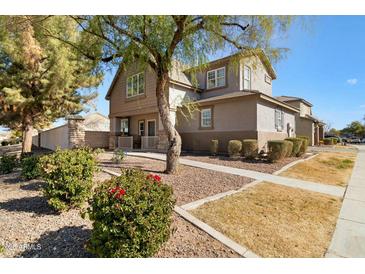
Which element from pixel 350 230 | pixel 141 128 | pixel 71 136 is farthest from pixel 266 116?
pixel 71 136

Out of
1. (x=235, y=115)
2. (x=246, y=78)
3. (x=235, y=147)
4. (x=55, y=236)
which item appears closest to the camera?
(x=55, y=236)

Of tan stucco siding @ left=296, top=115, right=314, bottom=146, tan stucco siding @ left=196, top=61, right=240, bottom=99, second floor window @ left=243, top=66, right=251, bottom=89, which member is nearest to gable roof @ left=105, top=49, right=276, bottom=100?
tan stucco siding @ left=196, top=61, right=240, bottom=99

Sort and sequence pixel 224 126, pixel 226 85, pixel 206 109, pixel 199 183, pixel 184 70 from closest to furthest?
pixel 199 183 < pixel 184 70 < pixel 224 126 < pixel 206 109 < pixel 226 85

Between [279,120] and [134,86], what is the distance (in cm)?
1195

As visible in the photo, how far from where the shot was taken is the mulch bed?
9.88 ft

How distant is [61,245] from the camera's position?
3.15m

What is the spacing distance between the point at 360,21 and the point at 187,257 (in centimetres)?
664

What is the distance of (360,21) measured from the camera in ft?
16.9

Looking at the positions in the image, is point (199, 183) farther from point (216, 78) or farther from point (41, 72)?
point (216, 78)

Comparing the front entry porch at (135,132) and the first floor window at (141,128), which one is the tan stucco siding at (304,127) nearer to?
the front entry porch at (135,132)

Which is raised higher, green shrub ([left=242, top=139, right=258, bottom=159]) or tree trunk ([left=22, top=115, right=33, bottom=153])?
tree trunk ([left=22, top=115, right=33, bottom=153])

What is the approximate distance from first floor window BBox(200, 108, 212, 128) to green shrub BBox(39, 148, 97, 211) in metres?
11.4

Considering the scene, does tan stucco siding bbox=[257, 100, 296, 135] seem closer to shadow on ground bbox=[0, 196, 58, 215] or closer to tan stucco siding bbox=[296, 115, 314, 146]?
shadow on ground bbox=[0, 196, 58, 215]

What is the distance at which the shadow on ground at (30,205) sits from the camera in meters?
4.23
